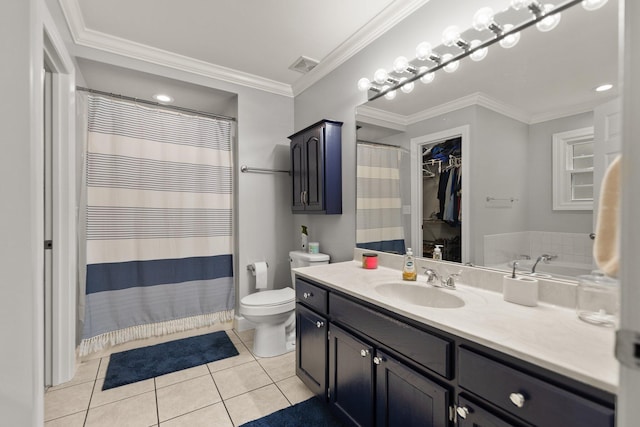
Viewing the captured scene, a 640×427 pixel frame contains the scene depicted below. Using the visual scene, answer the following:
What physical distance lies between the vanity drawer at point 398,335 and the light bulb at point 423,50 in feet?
4.71

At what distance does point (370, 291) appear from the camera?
1389 millimetres

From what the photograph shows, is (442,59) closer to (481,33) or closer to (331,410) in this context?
(481,33)

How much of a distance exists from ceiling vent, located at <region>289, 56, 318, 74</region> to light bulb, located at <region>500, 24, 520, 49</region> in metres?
1.52

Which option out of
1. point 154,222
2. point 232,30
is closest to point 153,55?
point 232,30

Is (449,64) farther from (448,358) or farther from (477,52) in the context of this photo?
(448,358)

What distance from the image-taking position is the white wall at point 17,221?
2.51 feet

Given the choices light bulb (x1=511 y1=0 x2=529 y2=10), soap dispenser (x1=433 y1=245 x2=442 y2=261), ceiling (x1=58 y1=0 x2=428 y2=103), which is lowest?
soap dispenser (x1=433 y1=245 x2=442 y2=261)

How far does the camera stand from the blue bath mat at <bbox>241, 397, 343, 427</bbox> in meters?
1.55

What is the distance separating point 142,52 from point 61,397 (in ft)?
8.32

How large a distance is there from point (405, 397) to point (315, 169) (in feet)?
5.68

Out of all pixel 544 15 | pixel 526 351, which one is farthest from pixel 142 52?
pixel 526 351

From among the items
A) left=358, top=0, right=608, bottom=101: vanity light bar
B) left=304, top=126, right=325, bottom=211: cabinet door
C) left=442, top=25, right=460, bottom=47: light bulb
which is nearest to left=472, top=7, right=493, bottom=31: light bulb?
left=358, top=0, right=608, bottom=101: vanity light bar

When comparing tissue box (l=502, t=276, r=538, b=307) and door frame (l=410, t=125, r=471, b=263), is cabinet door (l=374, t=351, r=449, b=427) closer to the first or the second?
tissue box (l=502, t=276, r=538, b=307)

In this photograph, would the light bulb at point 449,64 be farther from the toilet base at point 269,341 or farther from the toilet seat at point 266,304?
the toilet base at point 269,341
